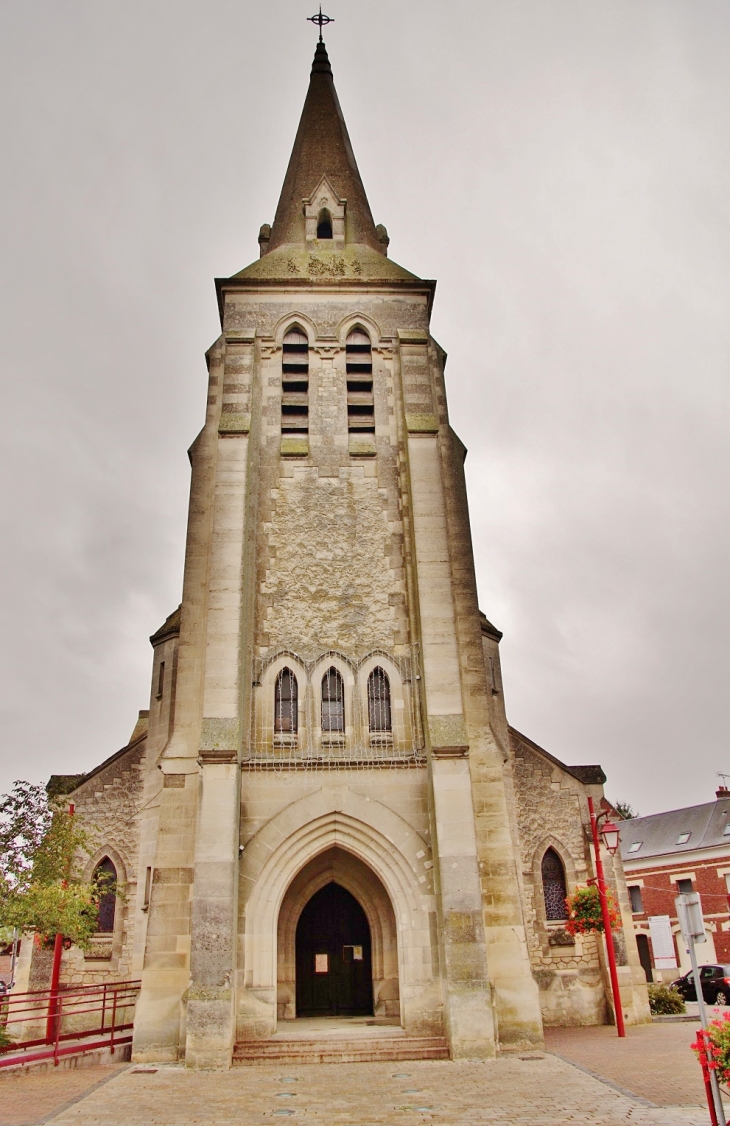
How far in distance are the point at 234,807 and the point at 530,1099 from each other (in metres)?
6.01

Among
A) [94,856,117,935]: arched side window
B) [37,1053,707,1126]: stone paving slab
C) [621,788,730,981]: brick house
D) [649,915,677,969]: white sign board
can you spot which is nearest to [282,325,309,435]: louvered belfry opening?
[94,856,117,935]: arched side window

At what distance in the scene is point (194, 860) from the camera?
12.9 m

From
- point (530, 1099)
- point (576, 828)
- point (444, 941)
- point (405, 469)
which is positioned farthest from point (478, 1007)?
point (405, 469)

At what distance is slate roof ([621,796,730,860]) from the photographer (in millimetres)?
34656

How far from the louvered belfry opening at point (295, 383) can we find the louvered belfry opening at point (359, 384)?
960 millimetres

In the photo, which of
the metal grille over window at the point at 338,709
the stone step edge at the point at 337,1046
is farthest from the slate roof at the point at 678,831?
the stone step edge at the point at 337,1046

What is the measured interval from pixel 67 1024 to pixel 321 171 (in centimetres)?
2180

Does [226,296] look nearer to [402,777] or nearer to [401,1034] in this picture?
[402,777]

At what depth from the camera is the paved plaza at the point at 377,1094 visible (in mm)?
8195

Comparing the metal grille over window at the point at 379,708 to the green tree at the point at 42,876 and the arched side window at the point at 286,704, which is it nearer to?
the arched side window at the point at 286,704

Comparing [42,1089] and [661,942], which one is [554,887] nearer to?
[661,942]

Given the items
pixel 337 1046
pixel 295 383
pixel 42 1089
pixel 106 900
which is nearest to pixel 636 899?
pixel 106 900

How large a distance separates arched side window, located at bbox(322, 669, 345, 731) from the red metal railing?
220 inches

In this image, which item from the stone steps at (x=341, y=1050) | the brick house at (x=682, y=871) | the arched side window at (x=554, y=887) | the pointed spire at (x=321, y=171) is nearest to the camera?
the stone steps at (x=341, y=1050)
